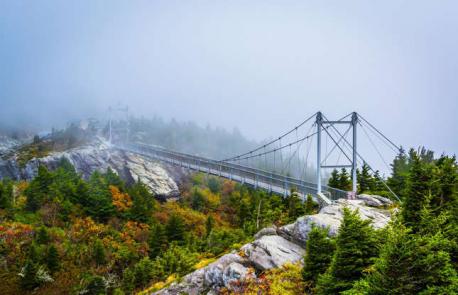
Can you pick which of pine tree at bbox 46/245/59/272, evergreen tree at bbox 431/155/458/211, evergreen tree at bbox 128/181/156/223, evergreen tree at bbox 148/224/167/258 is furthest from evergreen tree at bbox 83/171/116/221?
evergreen tree at bbox 431/155/458/211

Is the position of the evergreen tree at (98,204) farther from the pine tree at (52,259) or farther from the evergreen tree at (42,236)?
the pine tree at (52,259)

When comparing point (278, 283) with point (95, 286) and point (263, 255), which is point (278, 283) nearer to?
point (263, 255)

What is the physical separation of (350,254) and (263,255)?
732cm

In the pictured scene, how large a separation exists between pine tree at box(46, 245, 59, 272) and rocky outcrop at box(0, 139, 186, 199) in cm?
3108

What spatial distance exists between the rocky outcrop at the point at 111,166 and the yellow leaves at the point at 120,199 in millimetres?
13321

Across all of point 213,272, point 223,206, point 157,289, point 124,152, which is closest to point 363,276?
point 213,272

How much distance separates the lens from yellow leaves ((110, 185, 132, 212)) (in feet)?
164

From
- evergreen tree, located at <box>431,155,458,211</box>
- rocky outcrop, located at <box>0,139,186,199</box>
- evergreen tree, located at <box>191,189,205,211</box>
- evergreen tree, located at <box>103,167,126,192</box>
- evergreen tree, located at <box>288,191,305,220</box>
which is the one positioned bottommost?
evergreen tree, located at <box>191,189,205,211</box>

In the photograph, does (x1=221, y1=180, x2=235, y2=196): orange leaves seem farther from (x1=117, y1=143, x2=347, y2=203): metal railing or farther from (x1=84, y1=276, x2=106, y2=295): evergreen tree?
(x1=84, y1=276, x2=106, y2=295): evergreen tree

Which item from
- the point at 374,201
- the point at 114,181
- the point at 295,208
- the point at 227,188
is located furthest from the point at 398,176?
the point at 227,188

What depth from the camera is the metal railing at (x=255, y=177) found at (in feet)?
104

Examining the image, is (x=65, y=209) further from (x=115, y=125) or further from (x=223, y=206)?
(x=115, y=125)

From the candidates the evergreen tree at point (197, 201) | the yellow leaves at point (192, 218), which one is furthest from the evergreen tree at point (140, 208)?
the evergreen tree at point (197, 201)

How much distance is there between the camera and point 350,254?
49.2ft
